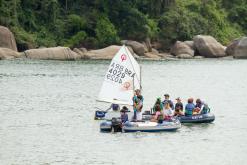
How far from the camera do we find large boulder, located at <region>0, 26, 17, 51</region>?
102 metres

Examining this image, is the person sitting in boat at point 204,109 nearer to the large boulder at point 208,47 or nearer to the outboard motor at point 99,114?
the outboard motor at point 99,114

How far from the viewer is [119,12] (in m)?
118

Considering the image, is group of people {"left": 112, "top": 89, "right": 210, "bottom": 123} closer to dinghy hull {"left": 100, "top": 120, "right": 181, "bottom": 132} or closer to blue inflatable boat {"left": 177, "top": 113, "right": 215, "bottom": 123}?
blue inflatable boat {"left": 177, "top": 113, "right": 215, "bottom": 123}

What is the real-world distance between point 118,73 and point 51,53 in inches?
2160

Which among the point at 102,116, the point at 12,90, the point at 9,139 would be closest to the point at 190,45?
the point at 12,90

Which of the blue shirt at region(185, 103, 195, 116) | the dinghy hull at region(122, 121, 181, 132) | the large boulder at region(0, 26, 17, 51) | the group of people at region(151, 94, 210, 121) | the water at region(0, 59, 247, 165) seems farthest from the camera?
the large boulder at region(0, 26, 17, 51)

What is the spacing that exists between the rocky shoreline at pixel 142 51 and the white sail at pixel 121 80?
52337 mm

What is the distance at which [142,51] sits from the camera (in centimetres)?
11375

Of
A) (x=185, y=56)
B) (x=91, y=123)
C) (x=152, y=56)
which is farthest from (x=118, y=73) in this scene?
(x=185, y=56)

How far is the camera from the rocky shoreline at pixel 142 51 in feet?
335

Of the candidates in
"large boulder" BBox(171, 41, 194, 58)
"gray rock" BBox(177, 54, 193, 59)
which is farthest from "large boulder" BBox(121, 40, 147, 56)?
"large boulder" BBox(171, 41, 194, 58)

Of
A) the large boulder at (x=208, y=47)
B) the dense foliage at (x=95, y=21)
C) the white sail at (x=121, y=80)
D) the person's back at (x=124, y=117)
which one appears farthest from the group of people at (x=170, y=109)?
the large boulder at (x=208, y=47)

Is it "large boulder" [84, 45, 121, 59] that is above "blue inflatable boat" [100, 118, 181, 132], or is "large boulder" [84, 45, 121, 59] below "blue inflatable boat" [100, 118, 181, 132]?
above

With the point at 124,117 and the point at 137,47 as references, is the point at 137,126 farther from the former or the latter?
the point at 137,47
